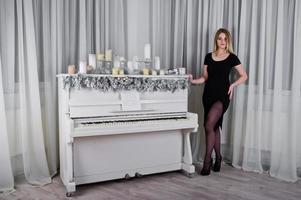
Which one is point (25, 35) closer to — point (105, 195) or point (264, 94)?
point (105, 195)

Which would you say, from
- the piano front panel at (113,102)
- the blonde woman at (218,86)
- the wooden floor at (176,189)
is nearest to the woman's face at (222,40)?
the blonde woman at (218,86)

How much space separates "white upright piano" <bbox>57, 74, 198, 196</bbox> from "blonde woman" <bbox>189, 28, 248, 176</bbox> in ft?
0.87

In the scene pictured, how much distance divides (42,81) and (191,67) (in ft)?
5.94

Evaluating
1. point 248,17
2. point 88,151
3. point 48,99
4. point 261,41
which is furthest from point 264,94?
point 48,99

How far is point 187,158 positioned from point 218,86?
852 millimetres

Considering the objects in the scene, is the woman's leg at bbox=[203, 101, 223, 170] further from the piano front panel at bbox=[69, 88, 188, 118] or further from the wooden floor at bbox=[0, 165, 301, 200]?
the piano front panel at bbox=[69, 88, 188, 118]

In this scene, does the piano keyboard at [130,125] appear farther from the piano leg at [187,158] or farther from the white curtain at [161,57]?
the white curtain at [161,57]

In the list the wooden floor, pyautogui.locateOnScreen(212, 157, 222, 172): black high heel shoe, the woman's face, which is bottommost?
the wooden floor

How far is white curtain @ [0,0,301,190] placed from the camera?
275 cm

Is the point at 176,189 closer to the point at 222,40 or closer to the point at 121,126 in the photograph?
the point at 121,126

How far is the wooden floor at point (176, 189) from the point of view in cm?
258

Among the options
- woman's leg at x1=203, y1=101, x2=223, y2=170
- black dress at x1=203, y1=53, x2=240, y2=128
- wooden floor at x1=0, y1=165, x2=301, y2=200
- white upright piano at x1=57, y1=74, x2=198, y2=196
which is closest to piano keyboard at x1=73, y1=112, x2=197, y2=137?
white upright piano at x1=57, y1=74, x2=198, y2=196

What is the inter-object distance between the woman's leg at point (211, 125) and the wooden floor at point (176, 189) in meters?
0.19

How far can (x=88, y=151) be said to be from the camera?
8.96 feet
